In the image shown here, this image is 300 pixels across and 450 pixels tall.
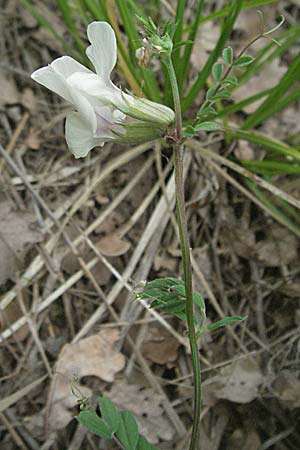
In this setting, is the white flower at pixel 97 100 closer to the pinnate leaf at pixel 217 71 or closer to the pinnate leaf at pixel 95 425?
the pinnate leaf at pixel 217 71

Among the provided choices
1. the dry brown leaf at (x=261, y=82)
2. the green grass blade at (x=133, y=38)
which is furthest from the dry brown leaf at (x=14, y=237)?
the dry brown leaf at (x=261, y=82)

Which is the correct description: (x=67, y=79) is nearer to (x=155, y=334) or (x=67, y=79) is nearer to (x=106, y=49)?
(x=106, y=49)

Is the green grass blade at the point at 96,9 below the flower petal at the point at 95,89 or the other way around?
the other way around

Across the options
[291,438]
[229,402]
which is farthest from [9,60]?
[291,438]

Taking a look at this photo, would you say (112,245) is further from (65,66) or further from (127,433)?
(65,66)

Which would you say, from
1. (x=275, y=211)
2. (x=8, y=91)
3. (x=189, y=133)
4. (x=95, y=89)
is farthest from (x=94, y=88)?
(x=8, y=91)

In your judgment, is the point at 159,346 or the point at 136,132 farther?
the point at 159,346
